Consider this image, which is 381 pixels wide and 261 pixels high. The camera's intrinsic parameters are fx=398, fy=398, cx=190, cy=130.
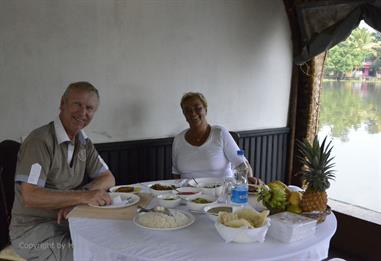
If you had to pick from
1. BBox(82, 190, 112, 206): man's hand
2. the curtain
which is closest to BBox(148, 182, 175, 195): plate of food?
BBox(82, 190, 112, 206): man's hand

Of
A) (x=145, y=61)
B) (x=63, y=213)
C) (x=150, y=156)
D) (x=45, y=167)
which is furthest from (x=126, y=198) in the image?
(x=145, y=61)

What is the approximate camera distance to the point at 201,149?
9.21ft

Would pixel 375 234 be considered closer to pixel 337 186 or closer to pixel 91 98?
pixel 337 186

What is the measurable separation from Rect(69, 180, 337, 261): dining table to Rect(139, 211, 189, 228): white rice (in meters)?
0.02

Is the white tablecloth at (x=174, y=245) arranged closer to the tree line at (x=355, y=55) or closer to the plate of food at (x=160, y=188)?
the plate of food at (x=160, y=188)

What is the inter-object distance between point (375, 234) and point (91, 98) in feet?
7.94

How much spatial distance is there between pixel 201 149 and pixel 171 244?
137 centimetres

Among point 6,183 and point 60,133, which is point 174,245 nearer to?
point 60,133

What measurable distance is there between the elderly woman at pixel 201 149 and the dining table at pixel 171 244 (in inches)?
42.7

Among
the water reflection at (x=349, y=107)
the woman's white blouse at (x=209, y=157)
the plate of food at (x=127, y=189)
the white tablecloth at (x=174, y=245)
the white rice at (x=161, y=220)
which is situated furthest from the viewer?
the water reflection at (x=349, y=107)

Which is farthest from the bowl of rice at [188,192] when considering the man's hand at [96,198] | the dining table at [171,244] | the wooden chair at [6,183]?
the wooden chair at [6,183]

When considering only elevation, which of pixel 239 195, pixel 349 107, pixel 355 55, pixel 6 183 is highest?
pixel 355 55

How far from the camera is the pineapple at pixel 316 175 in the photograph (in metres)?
1.63

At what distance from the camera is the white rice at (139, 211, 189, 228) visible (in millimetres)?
1593
